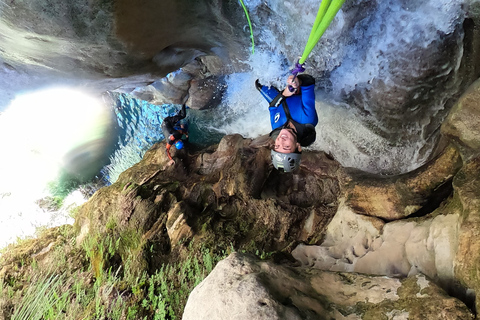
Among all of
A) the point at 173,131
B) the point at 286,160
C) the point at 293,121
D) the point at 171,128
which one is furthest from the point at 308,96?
the point at 171,128

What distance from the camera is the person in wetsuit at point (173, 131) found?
501 cm

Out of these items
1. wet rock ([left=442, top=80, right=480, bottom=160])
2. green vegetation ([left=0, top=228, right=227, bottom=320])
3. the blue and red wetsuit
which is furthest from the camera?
the blue and red wetsuit

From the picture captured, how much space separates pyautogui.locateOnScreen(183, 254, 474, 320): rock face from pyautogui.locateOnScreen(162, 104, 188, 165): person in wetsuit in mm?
2912

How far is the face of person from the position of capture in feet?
11.8

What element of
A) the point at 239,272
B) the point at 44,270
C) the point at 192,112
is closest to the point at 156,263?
the point at 44,270

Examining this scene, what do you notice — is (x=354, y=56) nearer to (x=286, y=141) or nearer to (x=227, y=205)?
(x=286, y=141)

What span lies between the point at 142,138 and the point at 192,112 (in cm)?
144

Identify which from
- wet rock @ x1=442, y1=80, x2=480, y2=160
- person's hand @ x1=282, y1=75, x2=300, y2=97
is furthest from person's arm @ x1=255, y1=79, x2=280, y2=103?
wet rock @ x1=442, y1=80, x2=480, y2=160

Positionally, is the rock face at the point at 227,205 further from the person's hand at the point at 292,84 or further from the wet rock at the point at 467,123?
the wet rock at the point at 467,123

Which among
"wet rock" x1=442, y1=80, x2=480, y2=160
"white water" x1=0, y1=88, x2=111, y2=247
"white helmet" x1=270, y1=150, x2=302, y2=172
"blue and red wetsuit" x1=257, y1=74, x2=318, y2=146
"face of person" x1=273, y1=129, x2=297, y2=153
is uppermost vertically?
"wet rock" x1=442, y1=80, x2=480, y2=160

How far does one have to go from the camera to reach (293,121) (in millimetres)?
3713

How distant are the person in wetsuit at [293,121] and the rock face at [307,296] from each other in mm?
1460

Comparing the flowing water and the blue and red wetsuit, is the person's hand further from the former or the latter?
the flowing water

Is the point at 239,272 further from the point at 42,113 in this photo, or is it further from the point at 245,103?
the point at 42,113
